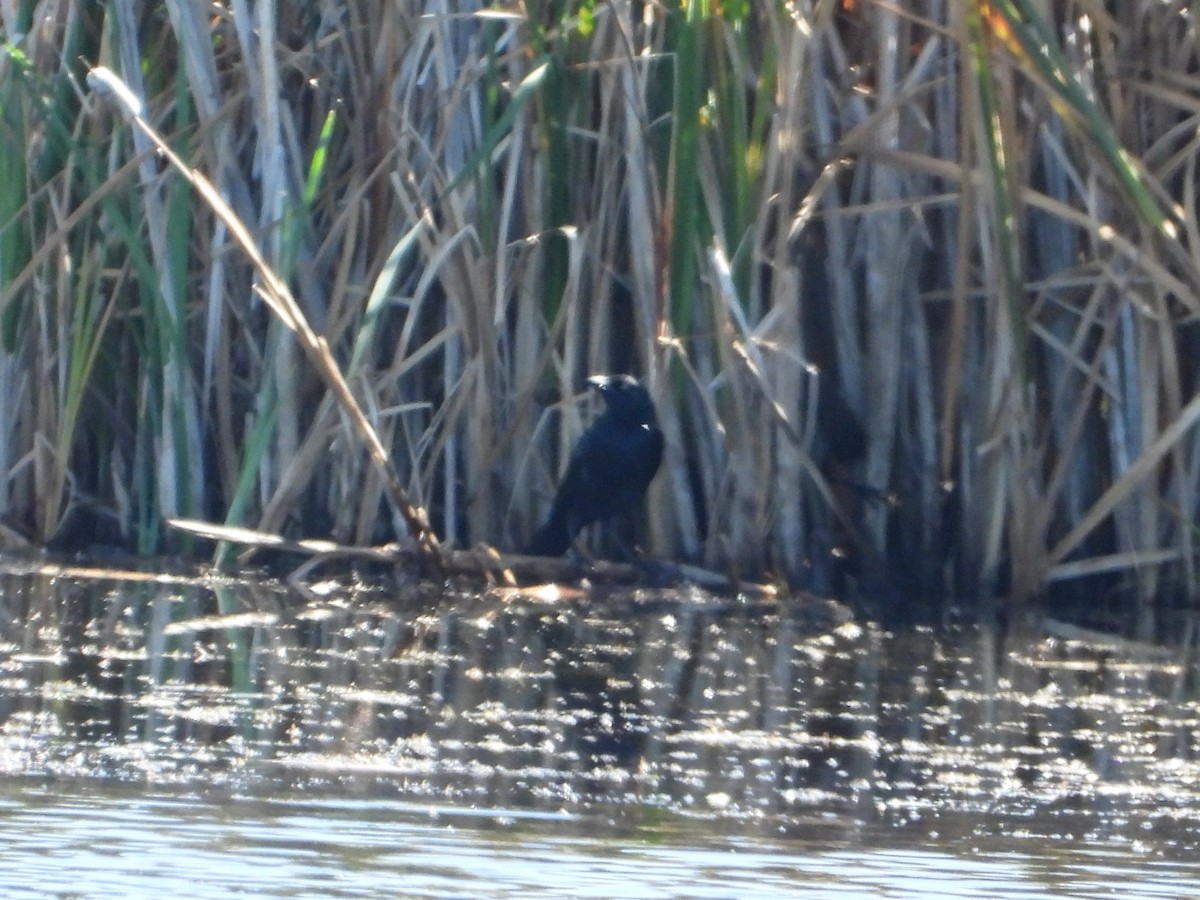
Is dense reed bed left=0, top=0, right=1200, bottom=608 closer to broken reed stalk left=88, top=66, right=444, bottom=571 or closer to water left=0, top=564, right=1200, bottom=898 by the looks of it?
broken reed stalk left=88, top=66, right=444, bottom=571

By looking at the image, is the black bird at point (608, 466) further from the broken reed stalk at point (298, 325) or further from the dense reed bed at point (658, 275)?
the broken reed stalk at point (298, 325)

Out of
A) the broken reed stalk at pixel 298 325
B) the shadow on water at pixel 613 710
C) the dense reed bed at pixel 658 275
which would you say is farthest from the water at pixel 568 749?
the dense reed bed at pixel 658 275

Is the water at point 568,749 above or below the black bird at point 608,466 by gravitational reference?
below

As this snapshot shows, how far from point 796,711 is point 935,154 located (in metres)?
1.76

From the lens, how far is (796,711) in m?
3.79

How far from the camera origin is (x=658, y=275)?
16.0 ft

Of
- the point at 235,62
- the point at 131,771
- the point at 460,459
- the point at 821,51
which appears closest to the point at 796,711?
the point at 131,771

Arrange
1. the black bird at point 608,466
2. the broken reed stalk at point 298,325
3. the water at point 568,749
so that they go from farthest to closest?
the black bird at point 608,466 < the broken reed stalk at point 298,325 < the water at point 568,749

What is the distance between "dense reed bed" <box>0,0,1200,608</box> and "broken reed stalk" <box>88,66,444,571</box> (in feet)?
0.41

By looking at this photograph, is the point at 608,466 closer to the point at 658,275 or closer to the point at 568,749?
the point at 658,275

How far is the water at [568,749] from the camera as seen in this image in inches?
104

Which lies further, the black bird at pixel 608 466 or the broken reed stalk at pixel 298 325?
the black bird at pixel 608 466

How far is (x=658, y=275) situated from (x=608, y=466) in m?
0.44

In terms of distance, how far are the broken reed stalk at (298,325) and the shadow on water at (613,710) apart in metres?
0.17
